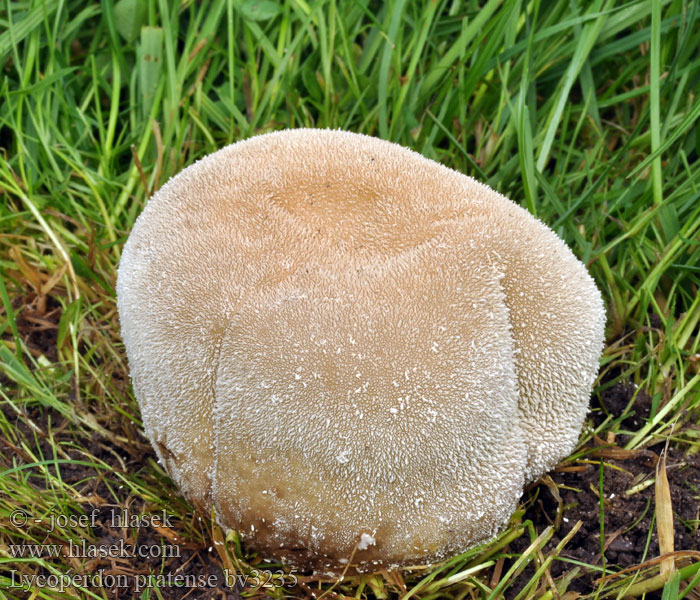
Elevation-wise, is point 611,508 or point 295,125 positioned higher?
point 295,125

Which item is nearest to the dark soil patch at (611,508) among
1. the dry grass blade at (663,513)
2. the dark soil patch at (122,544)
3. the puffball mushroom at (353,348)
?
the dry grass blade at (663,513)

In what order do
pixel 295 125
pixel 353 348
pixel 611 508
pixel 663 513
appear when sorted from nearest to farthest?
pixel 353 348, pixel 663 513, pixel 611 508, pixel 295 125

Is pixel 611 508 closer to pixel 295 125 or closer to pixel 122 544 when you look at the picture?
pixel 122 544

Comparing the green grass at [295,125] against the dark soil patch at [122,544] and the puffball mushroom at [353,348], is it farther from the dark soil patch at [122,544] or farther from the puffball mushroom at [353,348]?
the puffball mushroom at [353,348]

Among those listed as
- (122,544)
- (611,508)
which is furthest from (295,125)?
(611,508)

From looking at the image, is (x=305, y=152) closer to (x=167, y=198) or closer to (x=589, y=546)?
(x=167, y=198)
